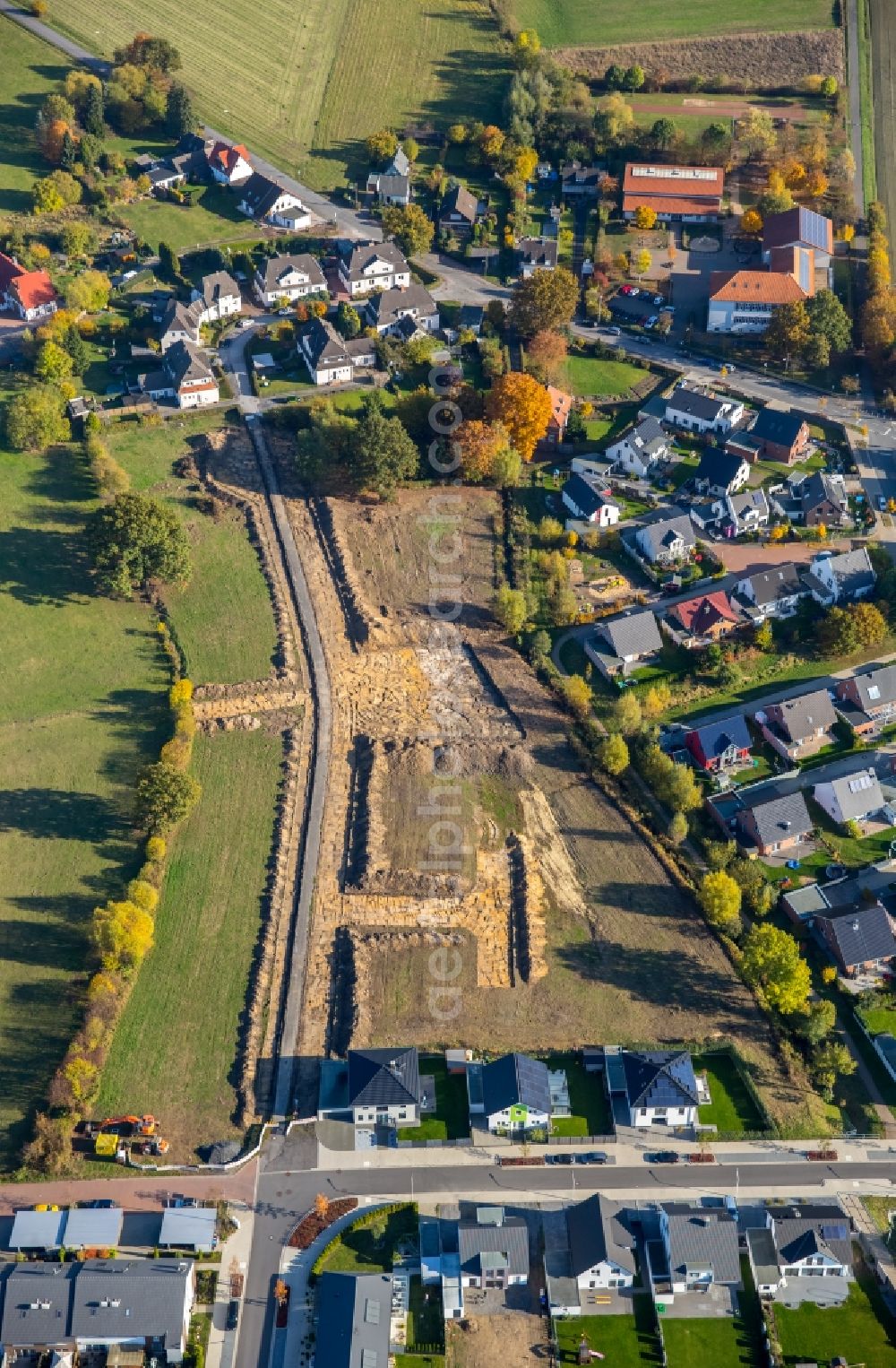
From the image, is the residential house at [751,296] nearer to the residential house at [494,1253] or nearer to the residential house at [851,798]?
the residential house at [851,798]

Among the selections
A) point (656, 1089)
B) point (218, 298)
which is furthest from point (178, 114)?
point (656, 1089)

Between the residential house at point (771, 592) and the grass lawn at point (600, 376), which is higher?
the grass lawn at point (600, 376)

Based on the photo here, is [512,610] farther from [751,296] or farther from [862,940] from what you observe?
[751,296]

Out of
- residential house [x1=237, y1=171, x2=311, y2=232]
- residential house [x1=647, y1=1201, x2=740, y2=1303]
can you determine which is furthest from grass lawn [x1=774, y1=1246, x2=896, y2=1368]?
residential house [x1=237, y1=171, x2=311, y2=232]

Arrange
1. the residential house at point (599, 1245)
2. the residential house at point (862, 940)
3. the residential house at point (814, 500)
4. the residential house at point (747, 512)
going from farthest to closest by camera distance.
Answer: the residential house at point (814, 500)
the residential house at point (747, 512)
the residential house at point (862, 940)
the residential house at point (599, 1245)

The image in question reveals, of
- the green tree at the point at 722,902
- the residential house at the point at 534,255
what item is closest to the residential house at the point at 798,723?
the green tree at the point at 722,902

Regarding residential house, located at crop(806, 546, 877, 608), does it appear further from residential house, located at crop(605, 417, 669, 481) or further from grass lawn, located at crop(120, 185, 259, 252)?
grass lawn, located at crop(120, 185, 259, 252)
